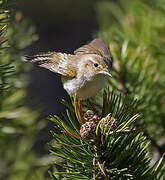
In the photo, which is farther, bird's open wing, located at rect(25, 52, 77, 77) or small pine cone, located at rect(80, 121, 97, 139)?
bird's open wing, located at rect(25, 52, 77, 77)

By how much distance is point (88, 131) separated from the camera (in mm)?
633

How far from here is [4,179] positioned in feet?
3.25

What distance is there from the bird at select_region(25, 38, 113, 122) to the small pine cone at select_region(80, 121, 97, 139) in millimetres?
166

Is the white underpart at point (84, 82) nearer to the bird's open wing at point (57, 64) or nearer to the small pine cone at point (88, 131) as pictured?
the bird's open wing at point (57, 64)

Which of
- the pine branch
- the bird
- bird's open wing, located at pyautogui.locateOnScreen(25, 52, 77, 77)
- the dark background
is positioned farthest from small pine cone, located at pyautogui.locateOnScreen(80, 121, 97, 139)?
the dark background

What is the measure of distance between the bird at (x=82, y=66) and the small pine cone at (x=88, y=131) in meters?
0.17

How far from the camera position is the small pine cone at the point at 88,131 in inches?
25.0

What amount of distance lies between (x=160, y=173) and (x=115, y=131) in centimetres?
17

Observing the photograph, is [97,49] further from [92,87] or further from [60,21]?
[60,21]

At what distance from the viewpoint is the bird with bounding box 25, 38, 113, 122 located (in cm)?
84

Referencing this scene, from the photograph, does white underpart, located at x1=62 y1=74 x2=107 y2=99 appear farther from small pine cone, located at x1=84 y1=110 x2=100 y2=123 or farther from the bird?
Result: small pine cone, located at x1=84 y1=110 x2=100 y2=123

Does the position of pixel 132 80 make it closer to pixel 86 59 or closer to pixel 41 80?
pixel 86 59

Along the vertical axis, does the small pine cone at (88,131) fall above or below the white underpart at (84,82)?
below

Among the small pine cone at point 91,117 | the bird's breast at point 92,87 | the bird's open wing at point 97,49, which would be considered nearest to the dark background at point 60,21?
the bird's open wing at point 97,49
